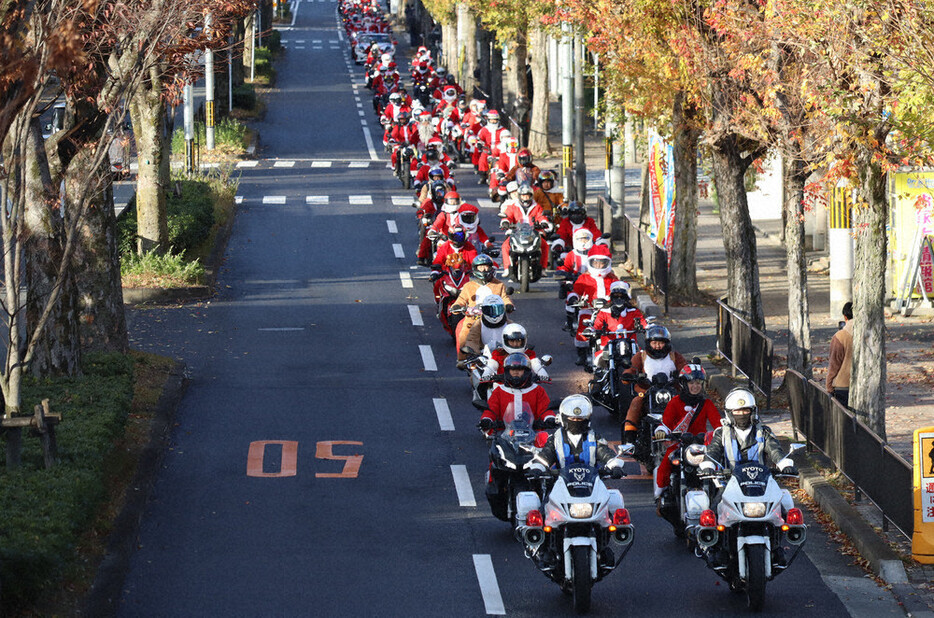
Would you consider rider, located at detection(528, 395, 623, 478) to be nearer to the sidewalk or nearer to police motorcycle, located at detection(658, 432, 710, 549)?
police motorcycle, located at detection(658, 432, 710, 549)

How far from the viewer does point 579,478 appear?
12016 millimetres

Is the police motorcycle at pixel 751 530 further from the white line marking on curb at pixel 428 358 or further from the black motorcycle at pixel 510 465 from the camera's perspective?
the white line marking on curb at pixel 428 358

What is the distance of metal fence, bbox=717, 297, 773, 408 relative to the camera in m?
18.5

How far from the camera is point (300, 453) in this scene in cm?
1689

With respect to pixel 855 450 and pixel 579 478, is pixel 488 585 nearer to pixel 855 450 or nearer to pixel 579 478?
pixel 579 478

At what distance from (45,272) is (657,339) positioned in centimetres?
688

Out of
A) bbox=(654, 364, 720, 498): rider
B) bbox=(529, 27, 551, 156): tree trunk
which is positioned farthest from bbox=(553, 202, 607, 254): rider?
bbox=(529, 27, 551, 156): tree trunk

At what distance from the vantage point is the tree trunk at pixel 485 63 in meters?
54.2

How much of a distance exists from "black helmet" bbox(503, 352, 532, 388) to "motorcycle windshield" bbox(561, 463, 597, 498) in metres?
2.85

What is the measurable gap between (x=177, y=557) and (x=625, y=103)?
13.7 m

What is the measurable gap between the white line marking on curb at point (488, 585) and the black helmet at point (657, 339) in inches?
154

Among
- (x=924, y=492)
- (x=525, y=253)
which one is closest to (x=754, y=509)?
(x=924, y=492)

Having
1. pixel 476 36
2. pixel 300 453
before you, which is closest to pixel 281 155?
pixel 476 36

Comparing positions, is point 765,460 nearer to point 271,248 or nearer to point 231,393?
point 231,393
